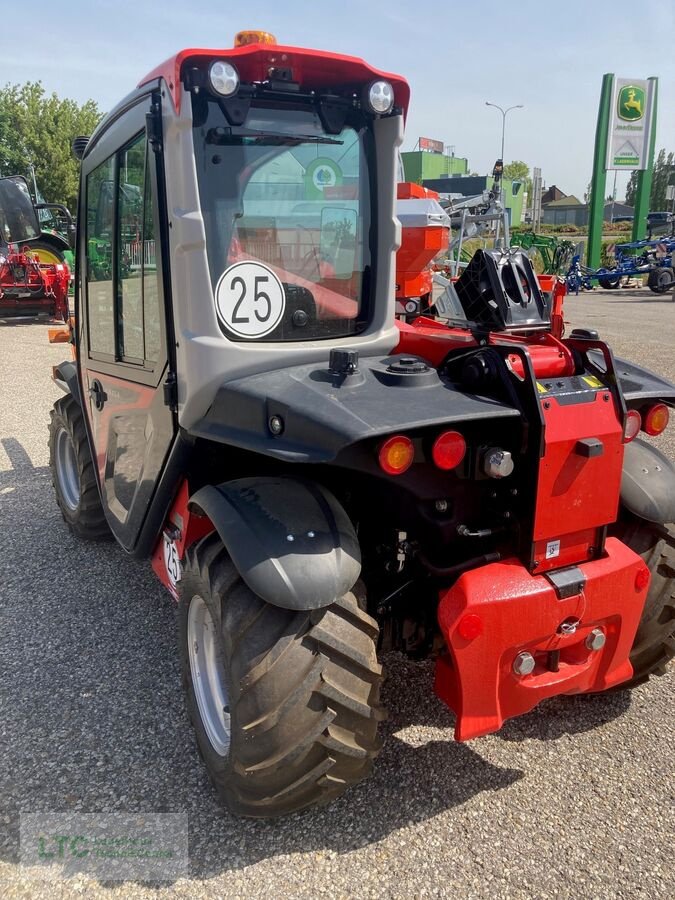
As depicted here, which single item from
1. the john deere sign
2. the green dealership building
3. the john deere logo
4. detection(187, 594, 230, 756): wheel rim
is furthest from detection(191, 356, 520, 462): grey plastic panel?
the green dealership building

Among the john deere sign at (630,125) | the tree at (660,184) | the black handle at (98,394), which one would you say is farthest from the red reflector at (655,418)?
the tree at (660,184)

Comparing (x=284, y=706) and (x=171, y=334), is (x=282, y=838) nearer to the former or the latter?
(x=284, y=706)

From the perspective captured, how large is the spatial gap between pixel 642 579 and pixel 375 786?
1.16 m

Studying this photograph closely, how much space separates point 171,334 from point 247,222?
1.60 feet

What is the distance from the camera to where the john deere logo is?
2748 cm

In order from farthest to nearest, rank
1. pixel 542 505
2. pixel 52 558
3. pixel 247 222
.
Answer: pixel 52 558 < pixel 247 222 < pixel 542 505

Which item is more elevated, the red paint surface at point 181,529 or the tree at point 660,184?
the tree at point 660,184

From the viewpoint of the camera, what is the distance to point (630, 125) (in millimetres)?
27625

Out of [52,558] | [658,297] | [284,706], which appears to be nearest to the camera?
[284,706]

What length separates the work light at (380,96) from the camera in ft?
7.72

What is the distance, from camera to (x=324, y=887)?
80.9 inches

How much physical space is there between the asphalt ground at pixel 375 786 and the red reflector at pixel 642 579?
0.72 m

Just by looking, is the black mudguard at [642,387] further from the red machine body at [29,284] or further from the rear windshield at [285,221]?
Result: the red machine body at [29,284]

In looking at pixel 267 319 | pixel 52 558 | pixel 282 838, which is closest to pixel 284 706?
pixel 282 838
